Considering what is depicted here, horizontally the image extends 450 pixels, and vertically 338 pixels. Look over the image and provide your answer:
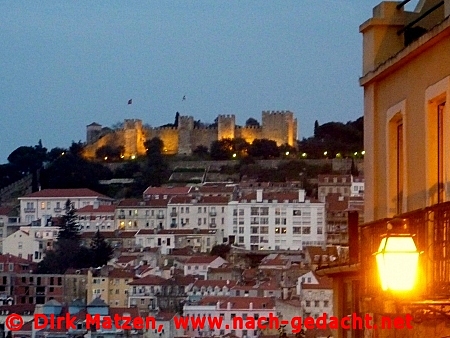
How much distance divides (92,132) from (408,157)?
120 metres

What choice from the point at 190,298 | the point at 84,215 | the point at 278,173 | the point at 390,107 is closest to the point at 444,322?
the point at 390,107

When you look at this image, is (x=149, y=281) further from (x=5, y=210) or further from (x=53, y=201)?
(x=5, y=210)

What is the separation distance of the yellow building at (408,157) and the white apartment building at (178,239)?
84.5 meters

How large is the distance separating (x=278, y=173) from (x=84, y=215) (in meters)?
15.5

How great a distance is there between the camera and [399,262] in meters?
4.23

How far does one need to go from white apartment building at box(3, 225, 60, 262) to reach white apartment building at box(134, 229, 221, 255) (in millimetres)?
5949

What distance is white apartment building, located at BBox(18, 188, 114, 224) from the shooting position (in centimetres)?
10250

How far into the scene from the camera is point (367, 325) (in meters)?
6.62

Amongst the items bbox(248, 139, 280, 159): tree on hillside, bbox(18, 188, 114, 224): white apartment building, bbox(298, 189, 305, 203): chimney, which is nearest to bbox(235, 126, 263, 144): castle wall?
bbox(248, 139, 280, 159): tree on hillside

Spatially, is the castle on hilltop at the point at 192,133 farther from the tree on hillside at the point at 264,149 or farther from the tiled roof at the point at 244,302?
the tiled roof at the point at 244,302

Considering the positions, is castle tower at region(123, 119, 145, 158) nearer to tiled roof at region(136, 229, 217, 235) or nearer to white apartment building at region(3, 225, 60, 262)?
white apartment building at region(3, 225, 60, 262)

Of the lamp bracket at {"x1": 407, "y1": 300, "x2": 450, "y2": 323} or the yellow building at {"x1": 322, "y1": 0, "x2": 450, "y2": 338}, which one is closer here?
the lamp bracket at {"x1": 407, "y1": 300, "x2": 450, "y2": 323}

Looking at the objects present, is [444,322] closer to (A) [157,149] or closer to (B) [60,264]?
(B) [60,264]

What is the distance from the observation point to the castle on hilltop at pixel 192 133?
4451 inches
